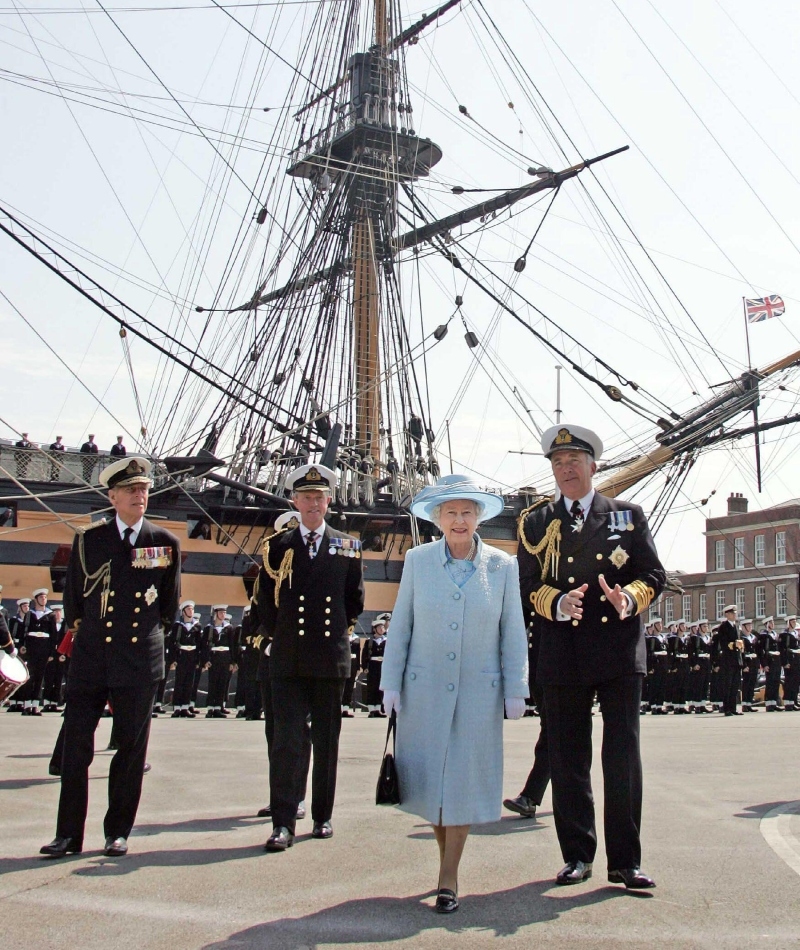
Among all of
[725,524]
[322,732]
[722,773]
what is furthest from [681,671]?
[725,524]

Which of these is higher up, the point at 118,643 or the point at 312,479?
the point at 312,479

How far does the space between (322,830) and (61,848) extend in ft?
4.31

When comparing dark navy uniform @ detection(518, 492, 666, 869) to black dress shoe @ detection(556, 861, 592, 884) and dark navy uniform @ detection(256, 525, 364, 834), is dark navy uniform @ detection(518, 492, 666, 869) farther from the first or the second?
dark navy uniform @ detection(256, 525, 364, 834)

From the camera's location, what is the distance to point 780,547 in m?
57.2

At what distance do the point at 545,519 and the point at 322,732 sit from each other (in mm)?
1760

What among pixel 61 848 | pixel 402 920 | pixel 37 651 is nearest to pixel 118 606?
pixel 61 848

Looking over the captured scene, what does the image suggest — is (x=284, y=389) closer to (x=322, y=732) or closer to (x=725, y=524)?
(x=322, y=732)

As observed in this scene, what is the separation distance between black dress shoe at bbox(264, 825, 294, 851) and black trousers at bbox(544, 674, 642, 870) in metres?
1.35

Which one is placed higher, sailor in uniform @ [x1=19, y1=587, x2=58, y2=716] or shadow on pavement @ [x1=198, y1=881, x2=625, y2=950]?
sailor in uniform @ [x1=19, y1=587, x2=58, y2=716]

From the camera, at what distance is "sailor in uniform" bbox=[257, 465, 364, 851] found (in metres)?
5.79

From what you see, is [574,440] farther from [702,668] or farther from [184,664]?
[702,668]

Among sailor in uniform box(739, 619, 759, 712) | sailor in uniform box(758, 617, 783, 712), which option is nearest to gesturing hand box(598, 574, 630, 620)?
sailor in uniform box(739, 619, 759, 712)

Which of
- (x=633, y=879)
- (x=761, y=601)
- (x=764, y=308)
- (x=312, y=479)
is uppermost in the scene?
(x=764, y=308)

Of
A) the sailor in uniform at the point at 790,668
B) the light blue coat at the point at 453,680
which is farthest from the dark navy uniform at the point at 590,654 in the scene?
the sailor in uniform at the point at 790,668
